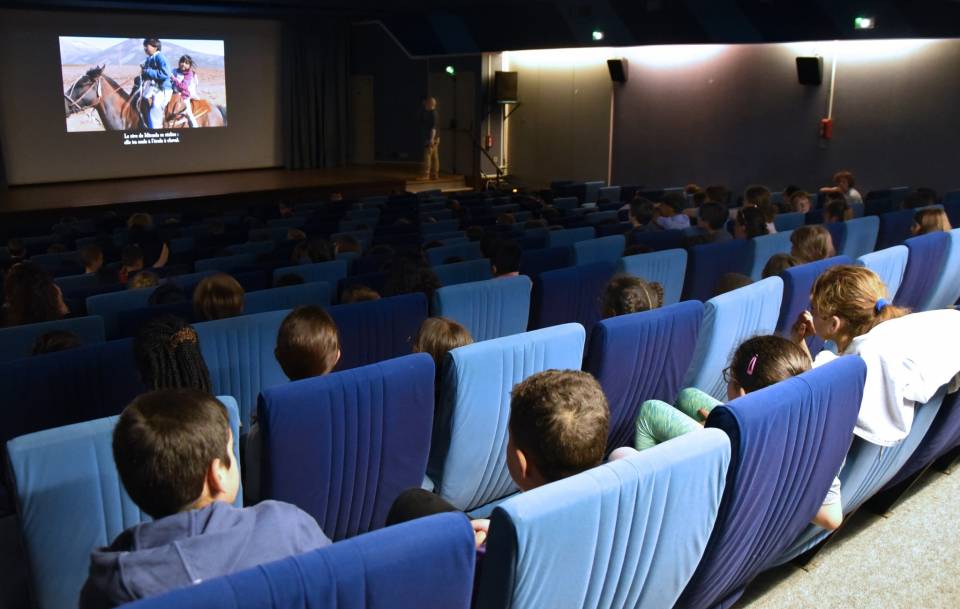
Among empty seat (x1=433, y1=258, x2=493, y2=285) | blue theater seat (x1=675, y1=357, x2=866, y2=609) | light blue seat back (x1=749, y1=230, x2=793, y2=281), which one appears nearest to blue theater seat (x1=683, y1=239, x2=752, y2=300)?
light blue seat back (x1=749, y1=230, x2=793, y2=281)

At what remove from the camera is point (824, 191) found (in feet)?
29.9

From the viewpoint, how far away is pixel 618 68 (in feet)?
45.3

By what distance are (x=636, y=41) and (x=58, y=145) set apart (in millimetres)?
9558

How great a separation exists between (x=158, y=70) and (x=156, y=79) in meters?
0.16

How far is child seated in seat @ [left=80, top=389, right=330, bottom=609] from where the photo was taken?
1.38 m

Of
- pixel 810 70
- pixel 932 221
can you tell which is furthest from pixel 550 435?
pixel 810 70

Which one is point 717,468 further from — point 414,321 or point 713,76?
point 713,76

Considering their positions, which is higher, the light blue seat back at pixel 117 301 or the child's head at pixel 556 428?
the child's head at pixel 556 428

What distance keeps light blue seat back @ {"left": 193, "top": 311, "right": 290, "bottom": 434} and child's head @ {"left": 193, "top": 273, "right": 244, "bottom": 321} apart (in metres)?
0.38

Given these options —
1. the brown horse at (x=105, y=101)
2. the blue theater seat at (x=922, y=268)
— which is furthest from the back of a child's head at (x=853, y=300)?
the brown horse at (x=105, y=101)

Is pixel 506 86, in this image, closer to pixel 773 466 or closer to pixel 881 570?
pixel 881 570

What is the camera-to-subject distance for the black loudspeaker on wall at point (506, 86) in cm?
1505

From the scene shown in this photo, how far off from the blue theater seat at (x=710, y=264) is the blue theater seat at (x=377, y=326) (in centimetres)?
199

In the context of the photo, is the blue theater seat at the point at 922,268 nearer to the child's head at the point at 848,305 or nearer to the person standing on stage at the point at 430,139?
the child's head at the point at 848,305
